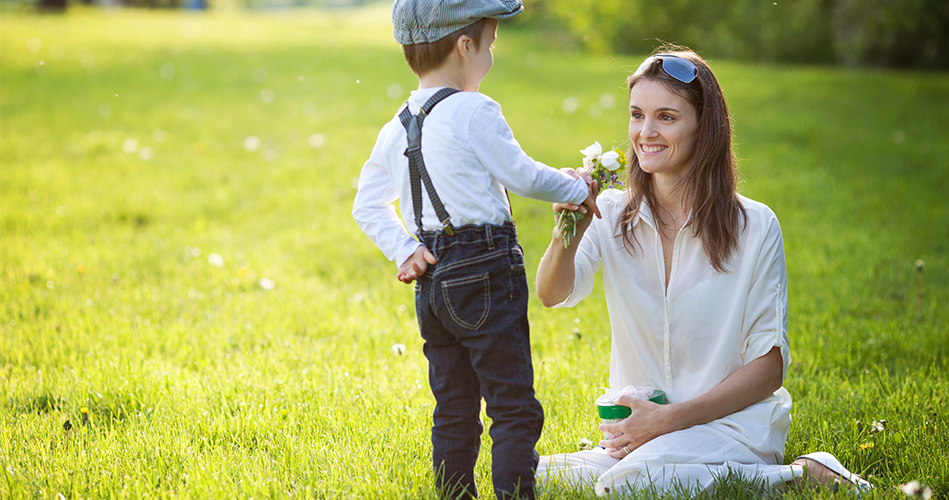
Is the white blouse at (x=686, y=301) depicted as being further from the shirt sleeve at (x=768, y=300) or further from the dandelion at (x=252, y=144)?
the dandelion at (x=252, y=144)

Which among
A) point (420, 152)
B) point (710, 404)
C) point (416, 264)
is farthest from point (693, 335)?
point (420, 152)

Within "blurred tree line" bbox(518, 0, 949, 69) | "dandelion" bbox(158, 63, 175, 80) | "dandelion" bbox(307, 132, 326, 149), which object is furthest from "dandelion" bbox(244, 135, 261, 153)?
"blurred tree line" bbox(518, 0, 949, 69)

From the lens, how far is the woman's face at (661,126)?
Result: 2680 mm

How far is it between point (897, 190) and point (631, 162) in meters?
5.78

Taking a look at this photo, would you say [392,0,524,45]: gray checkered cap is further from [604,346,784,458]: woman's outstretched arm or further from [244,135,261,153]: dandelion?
[244,135,261,153]: dandelion

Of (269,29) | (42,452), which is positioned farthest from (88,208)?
(269,29)

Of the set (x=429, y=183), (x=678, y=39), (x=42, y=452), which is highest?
(x=678, y=39)

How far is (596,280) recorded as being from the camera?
5375mm

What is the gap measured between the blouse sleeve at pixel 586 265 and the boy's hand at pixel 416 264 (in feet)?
2.11

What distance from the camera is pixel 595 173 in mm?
2445

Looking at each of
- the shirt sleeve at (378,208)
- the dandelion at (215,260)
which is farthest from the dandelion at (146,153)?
the shirt sleeve at (378,208)

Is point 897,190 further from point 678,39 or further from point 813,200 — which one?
point 678,39

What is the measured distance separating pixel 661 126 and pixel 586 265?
22.8 inches

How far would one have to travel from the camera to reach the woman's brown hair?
2662 mm
